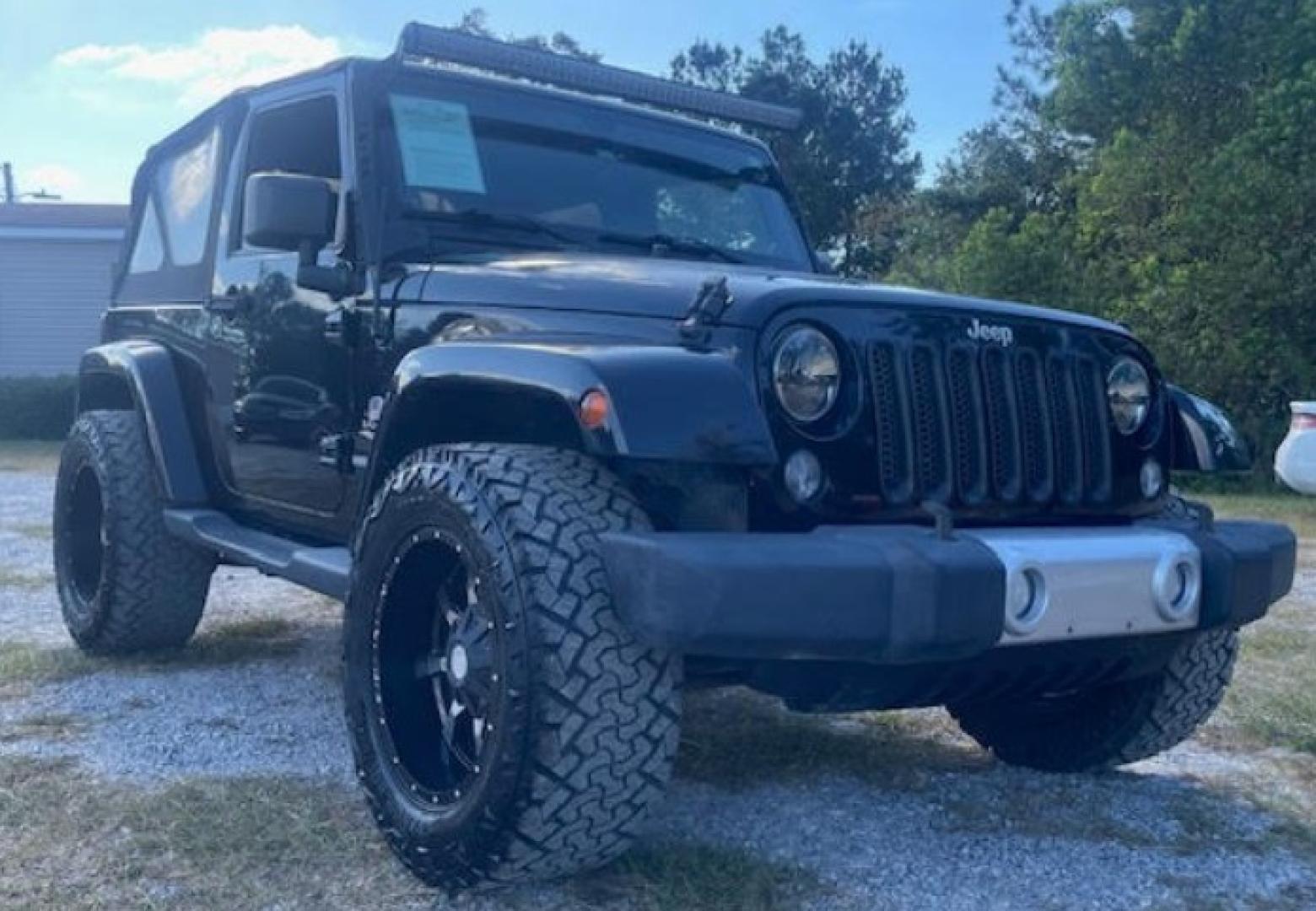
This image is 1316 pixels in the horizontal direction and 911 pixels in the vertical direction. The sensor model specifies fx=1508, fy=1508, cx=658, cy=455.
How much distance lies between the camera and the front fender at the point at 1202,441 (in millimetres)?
3900

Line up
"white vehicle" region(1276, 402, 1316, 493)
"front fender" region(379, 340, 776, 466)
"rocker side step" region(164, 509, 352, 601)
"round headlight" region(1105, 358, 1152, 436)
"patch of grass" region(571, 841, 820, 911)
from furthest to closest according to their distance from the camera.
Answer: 1. "white vehicle" region(1276, 402, 1316, 493)
2. "rocker side step" region(164, 509, 352, 601)
3. "round headlight" region(1105, 358, 1152, 436)
4. "patch of grass" region(571, 841, 820, 911)
5. "front fender" region(379, 340, 776, 466)

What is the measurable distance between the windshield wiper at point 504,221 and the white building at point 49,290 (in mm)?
23978

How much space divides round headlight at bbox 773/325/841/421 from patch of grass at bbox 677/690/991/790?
4.33 feet

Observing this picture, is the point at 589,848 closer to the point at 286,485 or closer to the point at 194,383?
the point at 286,485

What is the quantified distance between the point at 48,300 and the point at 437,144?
24.8m

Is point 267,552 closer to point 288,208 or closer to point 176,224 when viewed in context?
point 288,208

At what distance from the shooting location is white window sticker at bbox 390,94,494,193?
4340 mm

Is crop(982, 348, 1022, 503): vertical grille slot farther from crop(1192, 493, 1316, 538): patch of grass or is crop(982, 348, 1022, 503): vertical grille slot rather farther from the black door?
crop(1192, 493, 1316, 538): patch of grass

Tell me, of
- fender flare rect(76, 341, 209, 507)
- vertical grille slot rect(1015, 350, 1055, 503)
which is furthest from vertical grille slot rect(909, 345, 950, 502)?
fender flare rect(76, 341, 209, 507)

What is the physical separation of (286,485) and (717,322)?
202cm

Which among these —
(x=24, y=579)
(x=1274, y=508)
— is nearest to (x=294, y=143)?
(x=24, y=579)

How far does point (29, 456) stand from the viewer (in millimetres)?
19047

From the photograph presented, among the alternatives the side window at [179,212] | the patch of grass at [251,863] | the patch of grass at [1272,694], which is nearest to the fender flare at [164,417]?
the side window at [179,212]

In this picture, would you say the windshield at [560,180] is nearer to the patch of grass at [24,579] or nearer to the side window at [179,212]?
the side window at [179,212]
